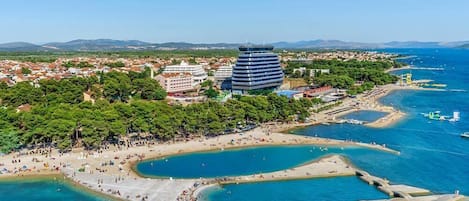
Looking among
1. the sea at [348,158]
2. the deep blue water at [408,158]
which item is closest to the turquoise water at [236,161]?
the sea at [348,158]

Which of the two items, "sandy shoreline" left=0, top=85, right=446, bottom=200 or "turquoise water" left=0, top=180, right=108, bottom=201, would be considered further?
"sandy shoreline" left=0, top=85, right=446, bottom=200

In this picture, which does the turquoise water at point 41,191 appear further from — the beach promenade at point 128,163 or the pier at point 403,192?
the pier at point 403,192

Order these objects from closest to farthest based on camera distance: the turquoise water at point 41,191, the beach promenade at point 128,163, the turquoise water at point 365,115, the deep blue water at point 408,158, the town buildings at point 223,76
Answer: the turquoise water at point 41,191 < the beach promenade at point 128,163 < the deep blue water at point 408,158 < the turquoise water at point 365,115 < the town buildings at point 223,76

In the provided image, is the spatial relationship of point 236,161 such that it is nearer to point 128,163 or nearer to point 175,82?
point 128,163

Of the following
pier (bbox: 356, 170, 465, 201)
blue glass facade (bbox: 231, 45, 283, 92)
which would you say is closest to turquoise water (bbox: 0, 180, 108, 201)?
pier (bbox: 356, 170, 465, 201)

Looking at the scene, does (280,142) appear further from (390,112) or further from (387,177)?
(390,112)

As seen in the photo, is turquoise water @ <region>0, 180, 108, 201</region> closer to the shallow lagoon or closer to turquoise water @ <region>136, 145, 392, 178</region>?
the shallow lagoon

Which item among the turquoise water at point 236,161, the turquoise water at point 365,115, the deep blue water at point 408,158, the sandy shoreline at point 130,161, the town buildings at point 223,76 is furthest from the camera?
the town buildings at point 223,76
